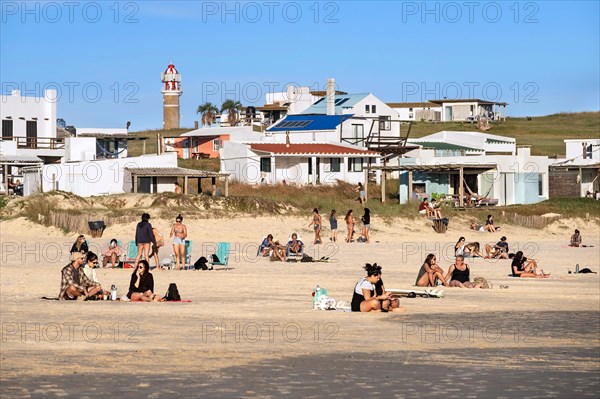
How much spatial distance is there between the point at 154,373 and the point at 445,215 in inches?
1259

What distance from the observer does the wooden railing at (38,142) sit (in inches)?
2217

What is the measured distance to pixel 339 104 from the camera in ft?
236

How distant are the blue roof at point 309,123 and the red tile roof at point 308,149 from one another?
517 cm

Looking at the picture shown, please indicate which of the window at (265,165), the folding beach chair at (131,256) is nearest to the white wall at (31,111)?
the window at (265,165)

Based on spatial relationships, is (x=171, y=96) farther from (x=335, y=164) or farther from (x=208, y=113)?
(x=335, y=164)

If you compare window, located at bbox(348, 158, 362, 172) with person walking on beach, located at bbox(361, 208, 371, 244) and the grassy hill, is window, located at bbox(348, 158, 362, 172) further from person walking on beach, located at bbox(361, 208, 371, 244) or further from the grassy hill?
the grassy hill

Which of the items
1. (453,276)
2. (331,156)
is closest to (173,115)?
(331,156)

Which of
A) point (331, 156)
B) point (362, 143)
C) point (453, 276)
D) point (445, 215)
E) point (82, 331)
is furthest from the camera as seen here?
point (362, 143)

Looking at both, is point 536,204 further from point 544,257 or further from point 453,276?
point 453,276

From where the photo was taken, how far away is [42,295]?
64.5ft

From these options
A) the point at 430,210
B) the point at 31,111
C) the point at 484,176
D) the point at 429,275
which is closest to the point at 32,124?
the point at 31,111

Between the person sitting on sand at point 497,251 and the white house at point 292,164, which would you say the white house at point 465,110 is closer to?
the white house at point 292,164

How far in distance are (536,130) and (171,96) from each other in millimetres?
31316

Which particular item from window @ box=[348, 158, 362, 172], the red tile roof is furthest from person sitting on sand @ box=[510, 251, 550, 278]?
window @ box=[348, 158, 362, 172]
